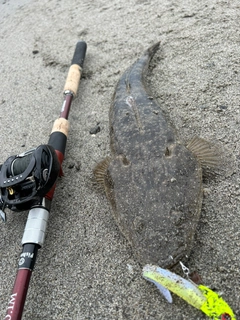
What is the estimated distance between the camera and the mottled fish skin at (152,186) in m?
2.31

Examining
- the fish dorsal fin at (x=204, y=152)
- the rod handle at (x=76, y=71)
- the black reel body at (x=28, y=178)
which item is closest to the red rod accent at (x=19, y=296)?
the black reel body at (x=28, y=178)

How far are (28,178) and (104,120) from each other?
58.5 inches

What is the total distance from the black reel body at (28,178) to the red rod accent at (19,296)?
56cm

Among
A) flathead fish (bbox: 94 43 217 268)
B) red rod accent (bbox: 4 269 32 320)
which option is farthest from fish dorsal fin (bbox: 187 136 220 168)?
red rod accent (bbox: 4 269 32 320)

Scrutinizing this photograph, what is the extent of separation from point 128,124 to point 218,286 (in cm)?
164

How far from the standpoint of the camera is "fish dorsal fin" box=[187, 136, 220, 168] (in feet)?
9.56

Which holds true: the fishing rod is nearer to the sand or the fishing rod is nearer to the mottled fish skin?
the sand

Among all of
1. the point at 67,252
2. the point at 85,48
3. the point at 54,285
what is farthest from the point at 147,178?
the point at 85,48

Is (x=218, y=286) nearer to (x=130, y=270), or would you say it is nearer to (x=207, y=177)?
(x=130, y=270)

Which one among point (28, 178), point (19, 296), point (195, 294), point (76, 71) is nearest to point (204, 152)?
point (195, 294)

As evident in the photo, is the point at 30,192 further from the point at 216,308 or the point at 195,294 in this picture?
the point at 216,308

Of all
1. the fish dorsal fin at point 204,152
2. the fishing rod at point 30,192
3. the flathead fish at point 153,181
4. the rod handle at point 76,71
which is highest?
the fishing rod at point 30,192

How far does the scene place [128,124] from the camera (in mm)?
3195

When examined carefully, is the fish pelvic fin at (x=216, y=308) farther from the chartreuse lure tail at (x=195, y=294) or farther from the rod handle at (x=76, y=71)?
the rod handle at (x=76, y=71)
